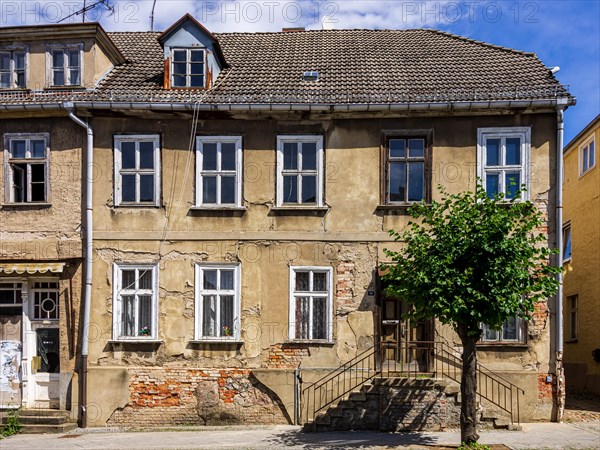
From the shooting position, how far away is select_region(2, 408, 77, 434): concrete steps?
13.3 m

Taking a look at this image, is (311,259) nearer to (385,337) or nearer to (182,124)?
(385,337)

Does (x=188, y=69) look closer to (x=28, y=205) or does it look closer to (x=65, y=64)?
(x=65, y=64)

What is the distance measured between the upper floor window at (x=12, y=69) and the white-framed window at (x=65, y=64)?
75cm

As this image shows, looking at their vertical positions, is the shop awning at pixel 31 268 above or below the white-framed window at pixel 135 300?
above

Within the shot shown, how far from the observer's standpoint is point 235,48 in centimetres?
1723

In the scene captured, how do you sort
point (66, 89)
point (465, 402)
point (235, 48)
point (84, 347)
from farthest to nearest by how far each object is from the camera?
point (235, 48) → point (66, 89) → point (84, 347) → point (465, 402)

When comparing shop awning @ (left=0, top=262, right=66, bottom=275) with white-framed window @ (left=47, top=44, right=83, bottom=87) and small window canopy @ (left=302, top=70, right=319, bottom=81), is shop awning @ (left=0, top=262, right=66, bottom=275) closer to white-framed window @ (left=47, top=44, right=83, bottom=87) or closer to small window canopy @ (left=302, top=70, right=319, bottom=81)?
white-framed window @ (left=47, top=44, right=83, bottom=87)

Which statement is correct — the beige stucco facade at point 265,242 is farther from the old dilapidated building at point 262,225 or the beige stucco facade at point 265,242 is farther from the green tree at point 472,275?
the green tree at point 472,275

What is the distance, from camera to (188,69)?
15055mm

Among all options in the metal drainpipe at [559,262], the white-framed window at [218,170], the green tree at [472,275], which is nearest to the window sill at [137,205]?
the white-framed window at [218,170]

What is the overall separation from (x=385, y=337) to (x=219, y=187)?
Answer: 5.21m

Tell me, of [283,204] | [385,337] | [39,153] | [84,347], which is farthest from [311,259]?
[39,153]

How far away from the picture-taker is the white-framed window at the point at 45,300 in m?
14.3

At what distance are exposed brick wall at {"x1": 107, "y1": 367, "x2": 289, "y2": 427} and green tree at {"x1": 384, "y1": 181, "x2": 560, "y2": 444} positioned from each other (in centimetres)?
461
